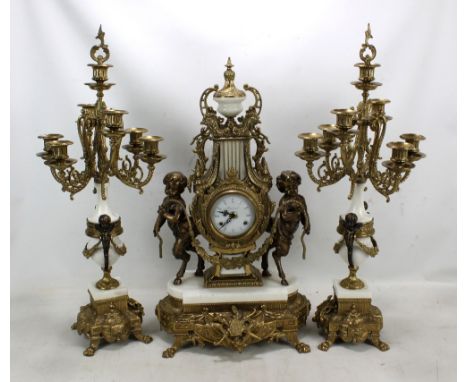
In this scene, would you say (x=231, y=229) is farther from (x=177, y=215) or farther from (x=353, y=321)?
(x=353, y=321)

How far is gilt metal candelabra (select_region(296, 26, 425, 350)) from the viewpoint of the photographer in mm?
3396

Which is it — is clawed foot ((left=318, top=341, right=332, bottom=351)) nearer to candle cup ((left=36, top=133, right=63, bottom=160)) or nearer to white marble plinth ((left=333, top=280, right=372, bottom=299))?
white marble plinth ((left=333, top=280, right=372, bottom=299))

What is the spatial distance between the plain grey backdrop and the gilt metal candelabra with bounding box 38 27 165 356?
1.29 feet

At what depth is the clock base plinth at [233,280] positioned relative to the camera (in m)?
3.67

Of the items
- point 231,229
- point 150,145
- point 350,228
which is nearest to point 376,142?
point 350,228

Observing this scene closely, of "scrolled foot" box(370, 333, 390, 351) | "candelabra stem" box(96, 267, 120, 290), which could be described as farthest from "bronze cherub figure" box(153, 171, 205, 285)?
"scrolled foot" box(370, 333, 390, 351)

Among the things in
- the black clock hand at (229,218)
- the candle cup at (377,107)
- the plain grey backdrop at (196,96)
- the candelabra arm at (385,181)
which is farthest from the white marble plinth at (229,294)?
the candle cup at (377,107)

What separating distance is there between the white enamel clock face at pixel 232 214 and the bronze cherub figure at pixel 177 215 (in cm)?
16

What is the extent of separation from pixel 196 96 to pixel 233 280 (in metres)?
1.26

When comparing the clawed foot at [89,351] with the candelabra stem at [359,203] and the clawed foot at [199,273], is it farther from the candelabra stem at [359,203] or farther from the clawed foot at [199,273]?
the candelabra stem at [359,203]

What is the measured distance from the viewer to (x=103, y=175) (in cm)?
354
